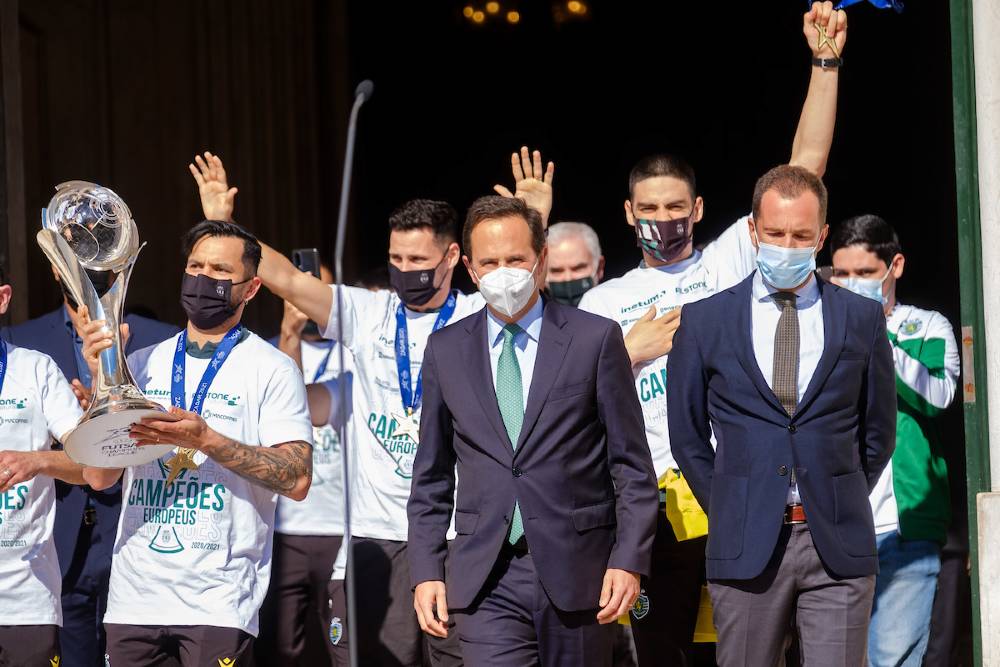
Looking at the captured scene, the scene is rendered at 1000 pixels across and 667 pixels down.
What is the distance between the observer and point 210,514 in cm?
509

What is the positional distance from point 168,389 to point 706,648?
3.00 m

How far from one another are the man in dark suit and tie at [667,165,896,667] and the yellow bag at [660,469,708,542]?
0.43 metres

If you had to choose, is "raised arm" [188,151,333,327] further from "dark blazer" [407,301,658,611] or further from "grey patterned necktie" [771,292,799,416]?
"grey patterned necktie" [771,292,799,416]

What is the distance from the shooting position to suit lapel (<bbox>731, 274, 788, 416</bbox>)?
4664 mm

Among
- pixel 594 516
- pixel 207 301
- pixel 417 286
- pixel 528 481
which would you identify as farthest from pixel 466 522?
pixel 417 286

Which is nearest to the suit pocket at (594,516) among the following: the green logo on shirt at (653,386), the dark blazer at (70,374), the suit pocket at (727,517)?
the suit pocket at (727,517)

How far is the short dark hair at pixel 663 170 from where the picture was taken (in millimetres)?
5680

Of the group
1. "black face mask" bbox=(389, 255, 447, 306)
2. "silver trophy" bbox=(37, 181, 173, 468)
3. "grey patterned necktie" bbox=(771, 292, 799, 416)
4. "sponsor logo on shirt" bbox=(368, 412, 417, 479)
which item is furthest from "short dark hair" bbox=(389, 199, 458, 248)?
"grey patterned necktie" bbox=(771, 292, 799, 416)

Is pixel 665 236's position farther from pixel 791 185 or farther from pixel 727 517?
pixel 727 517

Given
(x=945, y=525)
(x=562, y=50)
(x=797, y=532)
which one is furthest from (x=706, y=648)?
(x=562, y=50)

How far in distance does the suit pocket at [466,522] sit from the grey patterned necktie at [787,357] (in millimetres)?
1052

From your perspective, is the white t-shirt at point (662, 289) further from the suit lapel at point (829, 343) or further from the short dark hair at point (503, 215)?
the short dark hair at point (503, 215)

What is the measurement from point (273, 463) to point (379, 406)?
0.90 m

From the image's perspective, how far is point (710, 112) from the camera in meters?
10.5
